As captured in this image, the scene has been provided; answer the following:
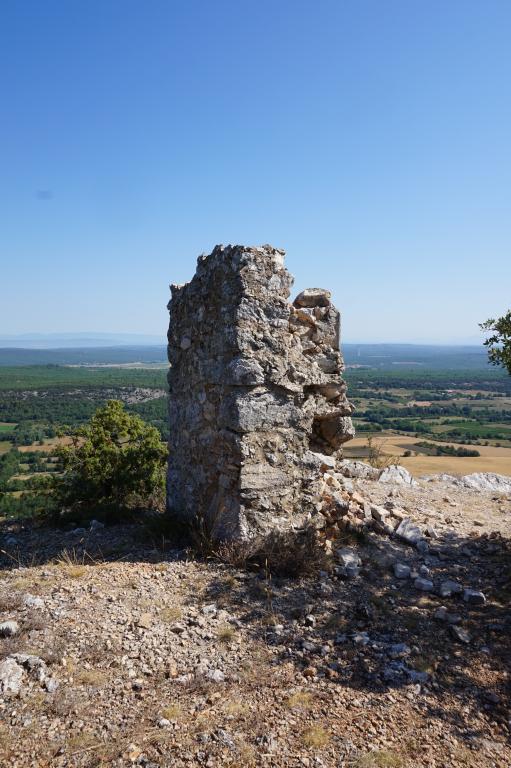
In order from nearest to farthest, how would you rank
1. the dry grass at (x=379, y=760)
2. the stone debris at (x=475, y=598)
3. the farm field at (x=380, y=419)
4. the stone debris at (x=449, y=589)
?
the dry grass at (x=379, y=760) < the stone debris at (x=475, y=598) < the stone debris at (x=449, y=589) < the farm field at (x=380, y=419)

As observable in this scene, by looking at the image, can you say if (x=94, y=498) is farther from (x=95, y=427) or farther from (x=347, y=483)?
(x=347, y=483)

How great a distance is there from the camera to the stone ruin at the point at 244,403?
19.7 feet

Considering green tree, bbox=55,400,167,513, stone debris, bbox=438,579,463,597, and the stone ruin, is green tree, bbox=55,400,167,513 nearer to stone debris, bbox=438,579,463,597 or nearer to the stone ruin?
the stone ruin

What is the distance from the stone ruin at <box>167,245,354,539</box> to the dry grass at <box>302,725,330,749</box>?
247 cm

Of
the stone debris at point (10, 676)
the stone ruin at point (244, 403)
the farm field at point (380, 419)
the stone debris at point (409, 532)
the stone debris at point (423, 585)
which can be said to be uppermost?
the stone ruin at point (244, 403)

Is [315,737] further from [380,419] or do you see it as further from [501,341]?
[380,419]

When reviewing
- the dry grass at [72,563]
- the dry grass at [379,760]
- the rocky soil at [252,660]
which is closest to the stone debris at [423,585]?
the rocky soil at [252,660]

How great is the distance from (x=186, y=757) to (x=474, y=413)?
61.1 meters

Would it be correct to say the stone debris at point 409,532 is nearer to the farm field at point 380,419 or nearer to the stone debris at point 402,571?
the stone debris at point 402,571

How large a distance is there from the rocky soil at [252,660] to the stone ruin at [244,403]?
30.7 inches

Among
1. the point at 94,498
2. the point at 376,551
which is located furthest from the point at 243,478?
the point at 94,498

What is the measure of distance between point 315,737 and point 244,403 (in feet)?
11.1

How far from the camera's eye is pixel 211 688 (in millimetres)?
3975

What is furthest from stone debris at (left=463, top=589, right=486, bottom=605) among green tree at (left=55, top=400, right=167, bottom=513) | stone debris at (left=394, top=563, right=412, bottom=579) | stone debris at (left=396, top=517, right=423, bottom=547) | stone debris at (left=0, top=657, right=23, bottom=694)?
green tree at (left=55, top=400, right=167, bottom=513)
